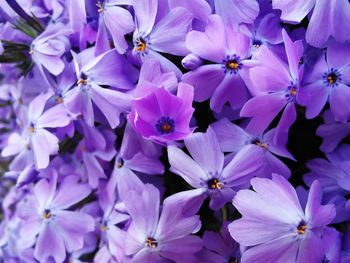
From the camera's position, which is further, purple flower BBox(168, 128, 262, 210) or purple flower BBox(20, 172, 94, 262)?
purple flower BBox(20, 172, 94, 262)

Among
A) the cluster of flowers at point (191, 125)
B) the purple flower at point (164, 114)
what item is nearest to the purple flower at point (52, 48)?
the cluster of flowers at point (191, 125)

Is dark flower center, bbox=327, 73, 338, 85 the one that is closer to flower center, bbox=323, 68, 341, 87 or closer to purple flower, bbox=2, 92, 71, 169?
flower center, bbox=323, 68, 341, 87

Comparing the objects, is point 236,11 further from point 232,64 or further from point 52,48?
point 52,48

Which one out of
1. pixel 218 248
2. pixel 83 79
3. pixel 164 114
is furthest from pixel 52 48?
pixel 218 248

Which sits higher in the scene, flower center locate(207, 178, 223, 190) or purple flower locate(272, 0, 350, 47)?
purple flower locate(272, 0, 350, 47)

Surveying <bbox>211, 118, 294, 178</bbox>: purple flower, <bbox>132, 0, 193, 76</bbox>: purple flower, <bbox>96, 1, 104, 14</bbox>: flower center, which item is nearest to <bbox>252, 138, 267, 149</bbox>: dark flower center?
<bbox>211, 118, 294, 178</bbox>: purple flower

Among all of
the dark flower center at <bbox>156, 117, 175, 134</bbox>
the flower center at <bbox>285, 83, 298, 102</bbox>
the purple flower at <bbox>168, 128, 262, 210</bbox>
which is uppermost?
the flower center at <bbox>285, 83, 298, 102</bbox>
